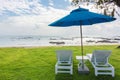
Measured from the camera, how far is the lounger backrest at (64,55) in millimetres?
10544

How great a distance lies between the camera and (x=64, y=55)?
1069 centimetres

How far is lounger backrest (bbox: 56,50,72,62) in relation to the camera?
34.6ft

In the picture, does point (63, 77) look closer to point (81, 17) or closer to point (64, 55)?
point (64, 55)

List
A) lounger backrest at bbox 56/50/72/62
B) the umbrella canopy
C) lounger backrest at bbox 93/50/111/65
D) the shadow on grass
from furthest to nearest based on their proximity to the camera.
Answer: lounger backrest at bbox 56/50/72/62 → lounger backrest at bbox 93/50/111/65 → the shadow on grass → the umbrella canopy

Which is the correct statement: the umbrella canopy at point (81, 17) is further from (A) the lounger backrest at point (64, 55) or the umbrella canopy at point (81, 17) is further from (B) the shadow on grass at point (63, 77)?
(B) the shadow on grass at point (63, 77)

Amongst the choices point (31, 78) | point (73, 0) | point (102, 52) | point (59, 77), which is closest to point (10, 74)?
point (31, 78)

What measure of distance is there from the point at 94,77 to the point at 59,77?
1.35 m

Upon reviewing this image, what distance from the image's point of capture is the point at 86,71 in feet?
33.1

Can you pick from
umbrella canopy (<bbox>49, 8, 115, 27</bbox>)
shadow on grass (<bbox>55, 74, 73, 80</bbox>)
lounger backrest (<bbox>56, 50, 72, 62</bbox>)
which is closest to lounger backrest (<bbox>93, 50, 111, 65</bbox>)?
lounger backrest (<bbox>56, 50, 72, 62</bbox>)

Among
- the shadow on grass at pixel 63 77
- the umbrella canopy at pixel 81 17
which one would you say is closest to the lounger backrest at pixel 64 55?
the shadow on grass at pixel 63 77

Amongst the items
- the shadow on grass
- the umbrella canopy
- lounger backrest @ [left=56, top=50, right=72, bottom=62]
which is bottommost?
the shadow on grass

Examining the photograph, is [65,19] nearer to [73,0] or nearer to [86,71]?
[86,71]

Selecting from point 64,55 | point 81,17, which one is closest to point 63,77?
point 64,55

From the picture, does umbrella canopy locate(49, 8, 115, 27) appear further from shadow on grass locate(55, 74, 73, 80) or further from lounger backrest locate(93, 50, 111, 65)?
shadow on grass locate(55, 74, 73, 80)
